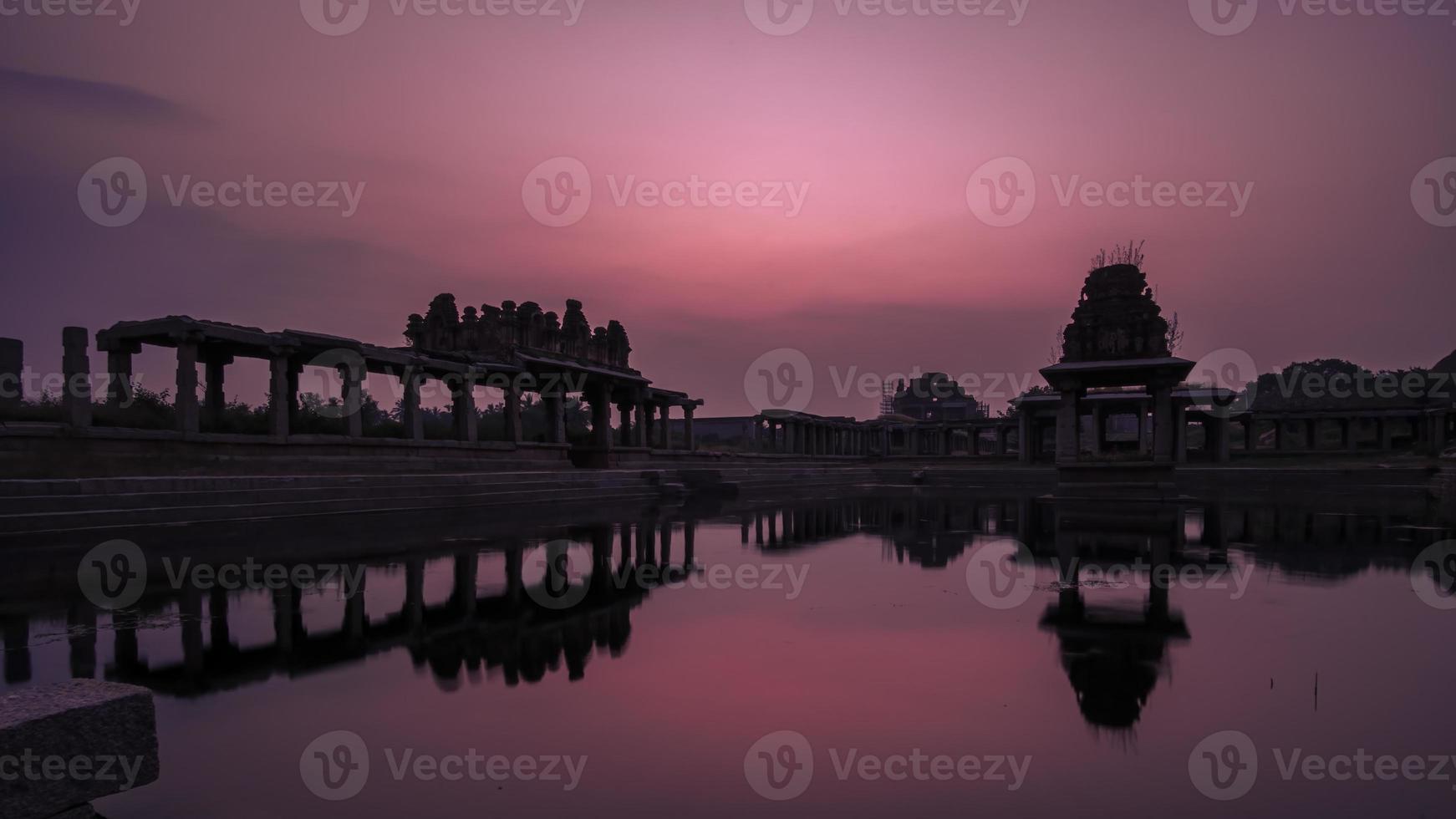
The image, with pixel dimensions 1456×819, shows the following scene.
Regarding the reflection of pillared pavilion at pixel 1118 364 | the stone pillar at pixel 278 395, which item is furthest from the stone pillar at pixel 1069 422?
the stone pillar at pixel 278 395

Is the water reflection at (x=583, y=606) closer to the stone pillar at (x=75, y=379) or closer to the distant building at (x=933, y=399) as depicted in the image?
the stone pillar at (x=75, y=379)

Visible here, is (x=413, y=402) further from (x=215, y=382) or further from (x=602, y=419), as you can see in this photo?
(x=602, y=419)

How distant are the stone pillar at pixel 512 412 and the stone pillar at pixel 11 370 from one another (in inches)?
627

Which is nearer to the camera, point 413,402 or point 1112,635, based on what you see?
point 1112,635

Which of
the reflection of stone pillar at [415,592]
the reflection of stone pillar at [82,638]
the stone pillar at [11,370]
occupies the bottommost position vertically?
the reflection of stone pillar at [415,592]

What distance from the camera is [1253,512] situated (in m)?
25.8

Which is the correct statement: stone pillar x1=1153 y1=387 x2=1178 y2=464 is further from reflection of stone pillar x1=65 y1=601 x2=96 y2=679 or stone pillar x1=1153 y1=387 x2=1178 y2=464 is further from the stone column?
reflection of stone pillar x1=65 y1=601 x2=96 y2=679

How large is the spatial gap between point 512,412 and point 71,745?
29.4m

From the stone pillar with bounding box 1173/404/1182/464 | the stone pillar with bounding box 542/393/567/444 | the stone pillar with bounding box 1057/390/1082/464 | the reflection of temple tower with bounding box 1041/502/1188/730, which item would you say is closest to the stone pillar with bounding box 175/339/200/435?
the stone pillar with bounding box 542/393/567/444

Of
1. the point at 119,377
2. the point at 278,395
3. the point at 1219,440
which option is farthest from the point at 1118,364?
the point at 1219,440

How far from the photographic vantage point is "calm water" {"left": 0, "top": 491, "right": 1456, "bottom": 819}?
4.35m

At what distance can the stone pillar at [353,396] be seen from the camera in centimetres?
2431

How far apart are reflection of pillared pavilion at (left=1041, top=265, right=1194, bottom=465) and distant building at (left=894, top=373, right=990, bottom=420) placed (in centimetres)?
9235

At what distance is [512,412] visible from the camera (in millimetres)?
32469
